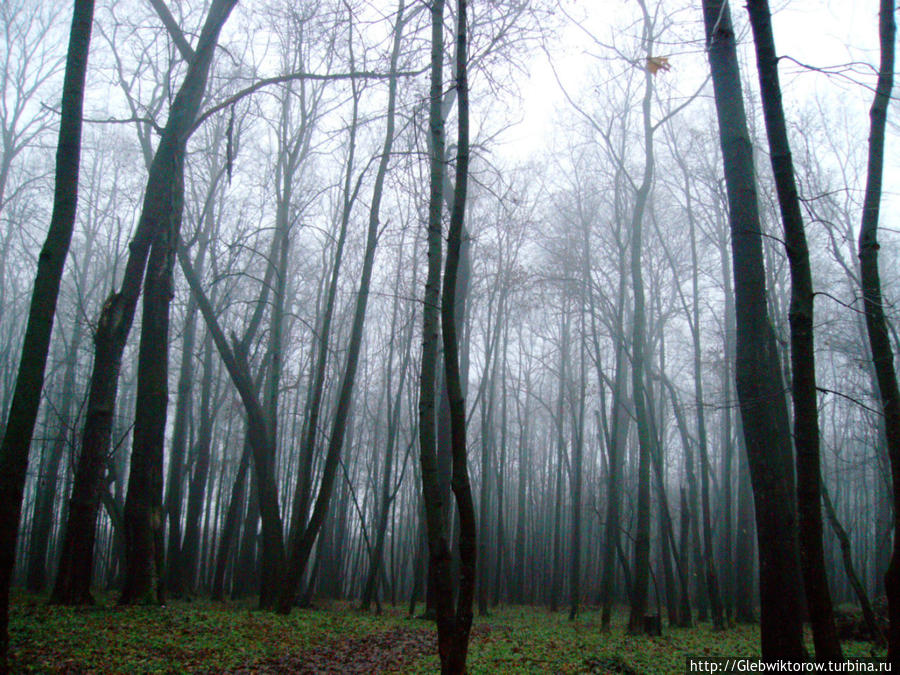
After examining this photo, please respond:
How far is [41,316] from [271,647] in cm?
409

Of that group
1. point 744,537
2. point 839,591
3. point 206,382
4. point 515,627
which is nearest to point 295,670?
point 515,627

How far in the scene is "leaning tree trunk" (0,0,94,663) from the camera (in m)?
4.11

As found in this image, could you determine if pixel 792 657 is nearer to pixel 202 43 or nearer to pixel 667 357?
pixel 202 43

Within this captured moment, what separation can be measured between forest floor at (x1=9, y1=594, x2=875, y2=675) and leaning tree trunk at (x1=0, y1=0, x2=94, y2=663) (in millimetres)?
1048

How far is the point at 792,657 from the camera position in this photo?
14.0 feet

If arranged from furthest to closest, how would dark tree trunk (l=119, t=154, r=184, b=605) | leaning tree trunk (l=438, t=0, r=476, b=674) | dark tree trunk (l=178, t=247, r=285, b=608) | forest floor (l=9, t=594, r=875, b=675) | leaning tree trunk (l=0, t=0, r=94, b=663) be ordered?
1. dark tree trunk (l=178, t=247, r=285, b=608)
2. dark tree trunk (l=119, t=154, r=184, b=605)
3. forest floor (l=9, t=594, r=875, b=675)
4. leaning tree trunk (l=0, t=0, r=94, b=663)
5. leaning tree trunk (l=438, t=0, r=476, b=674)

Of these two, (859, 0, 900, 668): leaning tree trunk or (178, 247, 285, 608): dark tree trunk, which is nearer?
(859, 0, 900, 668): leaning tree trunk

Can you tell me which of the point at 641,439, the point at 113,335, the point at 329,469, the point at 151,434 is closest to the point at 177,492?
the point at 329,469

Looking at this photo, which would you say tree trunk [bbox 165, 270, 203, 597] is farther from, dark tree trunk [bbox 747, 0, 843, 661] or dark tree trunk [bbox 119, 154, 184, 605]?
dark tree trunk [bbox 747, 0, 843, 661]

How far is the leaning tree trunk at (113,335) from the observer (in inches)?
284

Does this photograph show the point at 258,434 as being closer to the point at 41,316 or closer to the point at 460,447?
the point at 41,316

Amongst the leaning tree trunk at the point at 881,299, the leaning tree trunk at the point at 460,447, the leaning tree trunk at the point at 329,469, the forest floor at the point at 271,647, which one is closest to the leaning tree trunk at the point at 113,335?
the forest floor at the point at 271,647

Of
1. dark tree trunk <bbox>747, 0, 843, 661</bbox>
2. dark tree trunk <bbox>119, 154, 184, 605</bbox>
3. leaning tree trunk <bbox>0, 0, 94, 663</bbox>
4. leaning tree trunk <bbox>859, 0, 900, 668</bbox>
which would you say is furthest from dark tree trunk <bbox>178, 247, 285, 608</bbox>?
leaning tree trunk <bbox>859, 0, 900, 668</bbox>

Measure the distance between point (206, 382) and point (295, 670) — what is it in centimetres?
995
